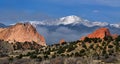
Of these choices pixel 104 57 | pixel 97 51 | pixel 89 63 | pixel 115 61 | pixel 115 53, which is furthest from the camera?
pixel 97 51

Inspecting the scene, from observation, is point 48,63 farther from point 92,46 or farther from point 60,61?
point 92,46

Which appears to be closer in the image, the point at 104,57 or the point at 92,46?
the point at 104,57

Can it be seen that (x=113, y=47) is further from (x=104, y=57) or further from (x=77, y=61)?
(x=77, y=61)

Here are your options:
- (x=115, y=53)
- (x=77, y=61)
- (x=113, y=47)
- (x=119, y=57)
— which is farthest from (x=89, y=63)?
(x=113, y=47)

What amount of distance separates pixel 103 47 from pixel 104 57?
109 ft

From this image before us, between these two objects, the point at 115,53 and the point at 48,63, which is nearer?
the point at 48,63

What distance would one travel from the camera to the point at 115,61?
490 ft

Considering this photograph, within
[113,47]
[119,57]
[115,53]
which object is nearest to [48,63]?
[119,57]

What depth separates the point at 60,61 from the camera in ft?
471

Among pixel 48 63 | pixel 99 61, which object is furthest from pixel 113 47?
pixel 48 63

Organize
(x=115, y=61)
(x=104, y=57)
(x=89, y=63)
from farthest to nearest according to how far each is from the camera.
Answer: (x=104, y=57) < (x=115, y=61) < (x=89, y=63)

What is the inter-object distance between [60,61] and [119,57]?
924 inches

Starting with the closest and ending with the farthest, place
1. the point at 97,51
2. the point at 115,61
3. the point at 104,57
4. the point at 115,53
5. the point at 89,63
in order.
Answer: the point at 89,63 < the point at 115,61 < the point at 104,57 < the point at 115,53 < the point at 97,51

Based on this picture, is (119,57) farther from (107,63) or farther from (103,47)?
(103,47)
